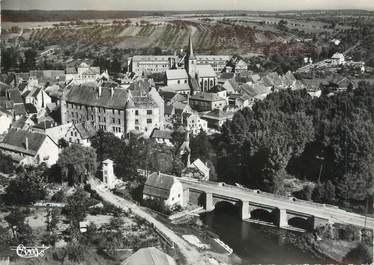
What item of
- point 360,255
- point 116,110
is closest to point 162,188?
point 116,110

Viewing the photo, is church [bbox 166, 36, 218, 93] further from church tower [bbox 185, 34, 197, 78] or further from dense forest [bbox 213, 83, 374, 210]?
dense forest [bbox 213, 83, 374, 210]

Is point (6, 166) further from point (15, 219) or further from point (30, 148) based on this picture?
point (15, 219)

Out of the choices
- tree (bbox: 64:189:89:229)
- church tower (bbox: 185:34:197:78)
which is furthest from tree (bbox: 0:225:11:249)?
church tower (bbox: 185:34:197:78)

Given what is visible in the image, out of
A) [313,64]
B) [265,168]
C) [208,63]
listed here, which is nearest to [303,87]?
[313,64]

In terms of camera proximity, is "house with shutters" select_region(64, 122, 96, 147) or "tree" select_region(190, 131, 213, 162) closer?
"tree" select_region(190, 131, 213, 162)

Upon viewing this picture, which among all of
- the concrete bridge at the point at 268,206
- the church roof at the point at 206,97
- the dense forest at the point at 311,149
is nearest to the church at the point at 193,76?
the church roof at the point at 206,97

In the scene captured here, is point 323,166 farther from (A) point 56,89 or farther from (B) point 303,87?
(A) point 56,89
